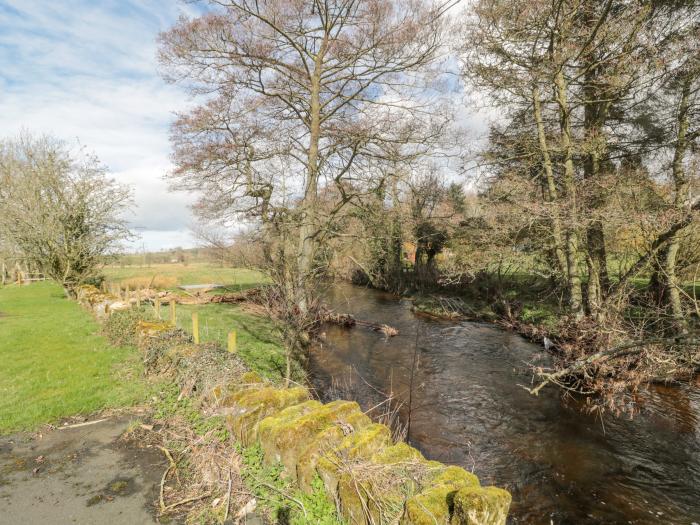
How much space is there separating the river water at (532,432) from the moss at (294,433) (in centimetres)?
294

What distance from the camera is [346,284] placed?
96.5 ft

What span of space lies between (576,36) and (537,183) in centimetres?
473

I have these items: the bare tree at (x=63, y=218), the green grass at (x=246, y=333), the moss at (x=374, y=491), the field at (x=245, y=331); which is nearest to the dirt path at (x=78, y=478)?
the moss at (x=374, y=491)

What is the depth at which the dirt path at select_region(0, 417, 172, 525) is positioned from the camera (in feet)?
12.7

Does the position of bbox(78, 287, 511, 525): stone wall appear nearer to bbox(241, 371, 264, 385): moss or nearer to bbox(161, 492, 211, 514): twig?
bbox(241, 371, 264, 385): moss

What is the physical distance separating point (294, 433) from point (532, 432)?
5448 mm

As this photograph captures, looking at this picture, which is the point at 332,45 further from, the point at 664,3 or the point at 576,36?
Answer: the point at 664,3

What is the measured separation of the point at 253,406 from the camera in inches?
193

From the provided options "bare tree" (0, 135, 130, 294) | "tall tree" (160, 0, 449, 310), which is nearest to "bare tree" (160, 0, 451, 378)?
"tall tree" (160, 0, 449, 310)

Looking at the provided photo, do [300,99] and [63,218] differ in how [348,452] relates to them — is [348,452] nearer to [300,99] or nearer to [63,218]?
[300,99]

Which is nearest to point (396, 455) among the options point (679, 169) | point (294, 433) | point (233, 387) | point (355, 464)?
point (355, 464)

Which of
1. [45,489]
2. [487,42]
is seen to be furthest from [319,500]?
[487,42]

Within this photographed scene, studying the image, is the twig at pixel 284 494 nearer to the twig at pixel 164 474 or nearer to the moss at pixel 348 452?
the moss at pixel 348 452

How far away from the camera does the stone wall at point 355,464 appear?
2859 millimetres
